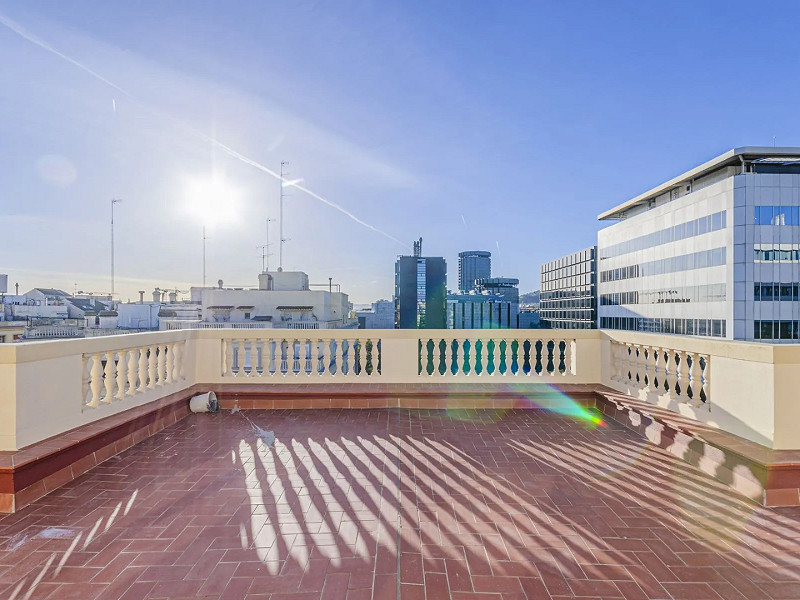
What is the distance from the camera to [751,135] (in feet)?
121

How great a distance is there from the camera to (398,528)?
2596 millimetres

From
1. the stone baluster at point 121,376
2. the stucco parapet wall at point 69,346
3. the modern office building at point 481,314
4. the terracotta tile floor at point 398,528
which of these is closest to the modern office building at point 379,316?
the modern office building at point 481,314

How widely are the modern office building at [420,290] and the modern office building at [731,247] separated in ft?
126

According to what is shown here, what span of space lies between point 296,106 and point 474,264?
159m

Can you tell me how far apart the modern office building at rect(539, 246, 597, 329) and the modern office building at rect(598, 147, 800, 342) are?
2503 centimetres

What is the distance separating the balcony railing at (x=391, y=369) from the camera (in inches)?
128

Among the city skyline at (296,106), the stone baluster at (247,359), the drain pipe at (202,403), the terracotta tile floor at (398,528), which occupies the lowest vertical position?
the terracotta tile floor at (398,528)

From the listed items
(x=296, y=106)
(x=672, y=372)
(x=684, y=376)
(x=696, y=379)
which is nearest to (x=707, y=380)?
(x=696, y=379)

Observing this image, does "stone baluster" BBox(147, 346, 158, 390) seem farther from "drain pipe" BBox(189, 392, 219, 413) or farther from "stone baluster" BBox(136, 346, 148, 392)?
"drain pipe" BBox(189, 392, 219, 413)

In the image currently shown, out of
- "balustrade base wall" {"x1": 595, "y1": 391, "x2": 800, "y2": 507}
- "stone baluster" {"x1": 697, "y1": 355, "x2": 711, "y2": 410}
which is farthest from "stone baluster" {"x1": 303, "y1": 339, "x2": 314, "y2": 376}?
"stone baluster" {"x1": 697, "y1": 355, "x2": 711, "y2": 410}

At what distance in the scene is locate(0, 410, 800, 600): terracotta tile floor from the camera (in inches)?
81.4

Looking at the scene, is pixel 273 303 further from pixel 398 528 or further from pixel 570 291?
pixel 570 291

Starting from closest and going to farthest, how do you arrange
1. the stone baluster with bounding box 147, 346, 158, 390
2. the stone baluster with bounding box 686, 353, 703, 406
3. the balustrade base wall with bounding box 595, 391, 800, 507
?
the balustrade base wall with bounding box 595, 391, 800, 507 < the stone baluster with bounding box 686, 353, 703, 406 < the stone baluster with bounding box 147, 346, 158, 390

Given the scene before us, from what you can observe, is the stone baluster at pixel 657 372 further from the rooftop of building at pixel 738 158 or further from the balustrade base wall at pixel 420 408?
the rooftop of building at pixel 738 158
